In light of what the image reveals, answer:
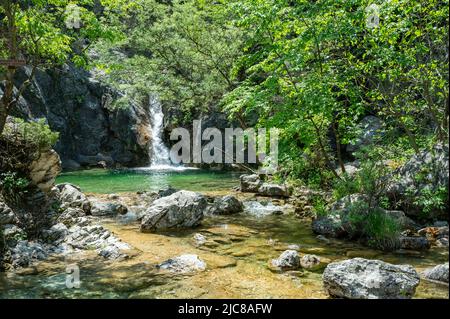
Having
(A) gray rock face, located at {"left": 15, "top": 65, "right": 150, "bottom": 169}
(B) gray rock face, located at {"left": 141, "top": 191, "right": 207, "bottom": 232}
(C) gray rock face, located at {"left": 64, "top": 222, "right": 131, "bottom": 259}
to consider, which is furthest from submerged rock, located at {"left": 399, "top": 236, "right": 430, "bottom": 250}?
Answer: (A) gray rock face, located at {"left": 15, "top": 65, "right": 150, "bottom": 169}

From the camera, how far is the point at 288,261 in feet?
25.8

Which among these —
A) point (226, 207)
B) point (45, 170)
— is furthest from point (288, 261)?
point (45, 170)

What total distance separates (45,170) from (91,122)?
1020 inches

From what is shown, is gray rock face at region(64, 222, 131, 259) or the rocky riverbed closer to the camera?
the rocky riverbed

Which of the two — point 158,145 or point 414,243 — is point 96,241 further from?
point 158,145

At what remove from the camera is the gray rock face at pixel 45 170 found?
10595mm

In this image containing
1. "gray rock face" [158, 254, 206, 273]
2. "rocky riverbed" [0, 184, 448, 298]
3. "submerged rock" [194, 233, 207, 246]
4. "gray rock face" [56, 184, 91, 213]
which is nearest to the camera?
"rocky riverbed" [0, 184, 448, 298]

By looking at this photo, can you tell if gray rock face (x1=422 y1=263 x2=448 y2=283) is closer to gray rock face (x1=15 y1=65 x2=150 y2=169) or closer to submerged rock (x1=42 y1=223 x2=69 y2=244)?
submerged rock (x1=42 y1=223 x2=69 y2=244)

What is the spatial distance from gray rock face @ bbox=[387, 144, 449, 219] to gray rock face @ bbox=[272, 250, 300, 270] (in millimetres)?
2934

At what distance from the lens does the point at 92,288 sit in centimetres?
678

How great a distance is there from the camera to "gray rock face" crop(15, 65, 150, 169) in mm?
33719

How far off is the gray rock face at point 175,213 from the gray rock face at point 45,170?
2.95 metres

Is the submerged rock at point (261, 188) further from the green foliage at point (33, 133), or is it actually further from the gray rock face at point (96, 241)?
the green foliage at point (33, 133)
